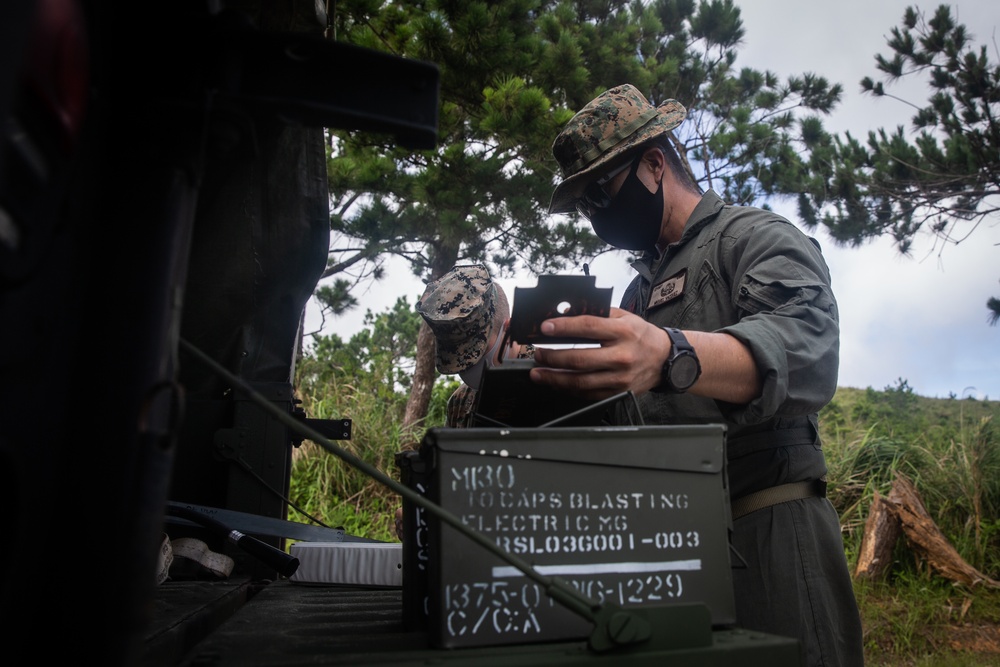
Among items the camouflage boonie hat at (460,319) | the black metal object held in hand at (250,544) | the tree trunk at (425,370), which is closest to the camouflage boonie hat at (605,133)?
the camouflage boonie hat at (460,319)

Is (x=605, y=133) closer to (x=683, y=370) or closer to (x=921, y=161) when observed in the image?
(x=683, y=370)

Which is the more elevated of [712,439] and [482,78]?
[482,78]

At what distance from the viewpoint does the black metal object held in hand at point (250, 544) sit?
1912 mm

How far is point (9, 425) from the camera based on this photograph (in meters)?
0.71

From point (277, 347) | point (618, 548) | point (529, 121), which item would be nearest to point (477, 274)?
point (277, 347)

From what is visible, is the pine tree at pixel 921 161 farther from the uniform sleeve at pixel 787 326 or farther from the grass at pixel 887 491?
the uniform sleeve at pixel 787 326

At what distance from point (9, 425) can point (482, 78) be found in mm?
7561

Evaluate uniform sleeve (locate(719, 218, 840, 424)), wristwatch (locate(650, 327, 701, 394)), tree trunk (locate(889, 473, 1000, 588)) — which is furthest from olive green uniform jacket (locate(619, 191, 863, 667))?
tree trunk (locate(889, 473, 1000, 588))

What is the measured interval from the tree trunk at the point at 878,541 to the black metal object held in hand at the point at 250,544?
6.24 metres

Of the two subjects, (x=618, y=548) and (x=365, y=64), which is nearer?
(x=365, y=64)

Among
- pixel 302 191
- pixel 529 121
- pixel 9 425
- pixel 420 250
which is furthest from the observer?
pixel 420 250

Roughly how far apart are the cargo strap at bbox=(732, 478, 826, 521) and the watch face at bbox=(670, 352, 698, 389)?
659mm

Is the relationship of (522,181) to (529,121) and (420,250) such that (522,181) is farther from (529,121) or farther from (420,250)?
(420,250)

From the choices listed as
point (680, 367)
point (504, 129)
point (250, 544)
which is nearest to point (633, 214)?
point (680, 367)
